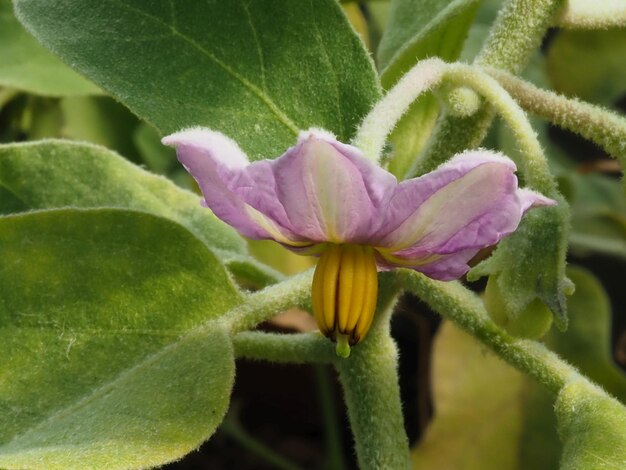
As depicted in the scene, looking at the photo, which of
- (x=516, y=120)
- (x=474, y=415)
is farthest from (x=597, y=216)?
(x=516, y=120)

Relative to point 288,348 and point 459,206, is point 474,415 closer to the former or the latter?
point 288,348

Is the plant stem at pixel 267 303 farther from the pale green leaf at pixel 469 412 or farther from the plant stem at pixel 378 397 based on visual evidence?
the pale green leaf at pixel 469 412

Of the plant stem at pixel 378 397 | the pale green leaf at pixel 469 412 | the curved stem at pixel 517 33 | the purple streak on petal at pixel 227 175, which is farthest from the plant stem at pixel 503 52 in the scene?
the pale green leaf at pixel 469 412

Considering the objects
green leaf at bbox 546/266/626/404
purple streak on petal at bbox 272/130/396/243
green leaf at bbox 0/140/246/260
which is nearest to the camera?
purple streak on petal at bbox 272/130/396/243

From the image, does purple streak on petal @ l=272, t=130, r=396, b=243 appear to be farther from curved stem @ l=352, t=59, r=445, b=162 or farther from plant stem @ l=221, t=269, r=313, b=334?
plant stem @ l=221, t=269, r=313, b=334

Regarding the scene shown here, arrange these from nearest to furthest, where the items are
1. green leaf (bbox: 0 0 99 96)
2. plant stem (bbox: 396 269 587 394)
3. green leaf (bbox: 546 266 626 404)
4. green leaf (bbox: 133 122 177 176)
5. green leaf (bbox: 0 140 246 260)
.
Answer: plant stem (bbox: 396 269 587 394) → green leaf (bbox: 0 140 246 260) → green leaf (bbox: 0 0 99 96) → green leaf (bbox: 546 266 626 404) → green leaf (bbox: 133 122 177 176)

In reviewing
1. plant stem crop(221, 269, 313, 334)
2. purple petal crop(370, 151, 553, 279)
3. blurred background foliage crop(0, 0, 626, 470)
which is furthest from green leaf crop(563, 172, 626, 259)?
purple petal crop(370, 151, 553, 279)

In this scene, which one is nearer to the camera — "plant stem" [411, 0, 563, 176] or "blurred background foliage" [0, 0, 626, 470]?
"plant stem" [411, 0, 563, 176]
